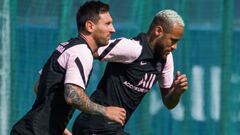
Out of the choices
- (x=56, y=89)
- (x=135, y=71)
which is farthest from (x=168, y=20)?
(x=56, y=89)

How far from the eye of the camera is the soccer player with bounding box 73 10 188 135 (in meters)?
6.68

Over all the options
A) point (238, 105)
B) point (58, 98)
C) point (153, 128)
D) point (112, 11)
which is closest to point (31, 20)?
point (112, 11)

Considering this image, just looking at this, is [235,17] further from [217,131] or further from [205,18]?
[217,131]

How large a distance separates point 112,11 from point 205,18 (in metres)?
0.90

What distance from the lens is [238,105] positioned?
916 centimetres

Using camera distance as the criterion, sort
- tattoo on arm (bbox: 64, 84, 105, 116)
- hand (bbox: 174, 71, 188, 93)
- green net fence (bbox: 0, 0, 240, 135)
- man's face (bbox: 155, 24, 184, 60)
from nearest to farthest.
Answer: tattoo on arm (bbox: 64, 84, 105, 116) < hand (bbox: 174, 71, 188, 93) < man's face (bbox: 155, 24, 184, 60) < green net fence (bbox: 0, 0, 240, 135)

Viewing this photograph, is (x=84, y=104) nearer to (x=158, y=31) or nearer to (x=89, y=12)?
(x=89, y=12)

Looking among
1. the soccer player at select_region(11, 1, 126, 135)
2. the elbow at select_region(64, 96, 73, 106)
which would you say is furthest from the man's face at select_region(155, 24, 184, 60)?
the elbow at select_region(64, 96, 73, 106)

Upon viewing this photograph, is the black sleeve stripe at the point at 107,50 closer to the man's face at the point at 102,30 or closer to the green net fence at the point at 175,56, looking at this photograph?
the man's face at the point at 102,30

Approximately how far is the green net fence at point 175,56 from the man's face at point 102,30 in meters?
2.88

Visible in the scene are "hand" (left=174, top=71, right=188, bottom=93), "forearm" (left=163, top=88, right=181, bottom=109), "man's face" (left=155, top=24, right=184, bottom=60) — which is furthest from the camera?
"forearm" (left=163, top=88, right=181, bottom=109)

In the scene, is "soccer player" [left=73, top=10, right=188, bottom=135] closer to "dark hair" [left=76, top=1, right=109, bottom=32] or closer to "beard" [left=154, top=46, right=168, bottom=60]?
"beard" [left=154, top=46, right=168, bottom=60]

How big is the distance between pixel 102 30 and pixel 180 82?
84 cm

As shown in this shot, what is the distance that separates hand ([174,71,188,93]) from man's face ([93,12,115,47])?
744mm
